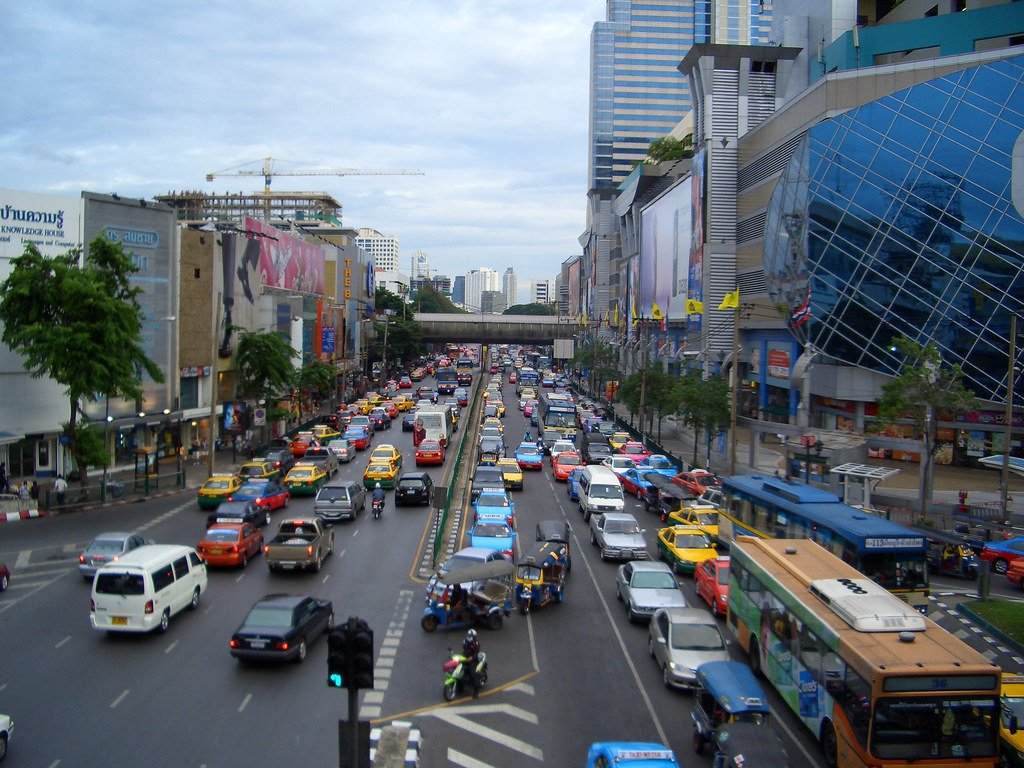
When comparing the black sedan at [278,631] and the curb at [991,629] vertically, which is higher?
the black sedan at [278,631]

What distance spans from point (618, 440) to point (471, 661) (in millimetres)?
39541

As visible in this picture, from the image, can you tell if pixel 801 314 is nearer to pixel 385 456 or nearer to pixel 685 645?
pixel 385 456

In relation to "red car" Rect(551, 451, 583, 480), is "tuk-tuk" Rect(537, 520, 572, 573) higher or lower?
higher

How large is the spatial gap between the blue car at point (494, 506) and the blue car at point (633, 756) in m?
16.4

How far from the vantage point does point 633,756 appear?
10.8 m

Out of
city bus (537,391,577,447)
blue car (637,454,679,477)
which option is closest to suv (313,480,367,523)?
blue car (637,454,679,477)

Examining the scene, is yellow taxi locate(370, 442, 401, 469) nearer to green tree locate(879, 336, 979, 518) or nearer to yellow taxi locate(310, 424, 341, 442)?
yellow taxi locate(310, 424, 341, 442)

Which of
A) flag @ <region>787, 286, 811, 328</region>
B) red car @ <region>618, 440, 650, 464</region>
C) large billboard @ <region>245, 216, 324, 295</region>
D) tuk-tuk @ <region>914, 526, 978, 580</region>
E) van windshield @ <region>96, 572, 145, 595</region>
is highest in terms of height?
large billboard @ <region>245, 216, 324, 295</region>

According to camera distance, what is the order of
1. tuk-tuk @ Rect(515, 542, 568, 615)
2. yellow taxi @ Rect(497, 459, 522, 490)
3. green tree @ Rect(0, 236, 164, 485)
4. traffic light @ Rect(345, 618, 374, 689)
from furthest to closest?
yellow taxi @ Rect(497, 459, 522, 490), green tree @ Rect(0, 236, 164, 485), tuk-tuk @ Rect(515, 542, 568, 615), traffic light @ Rect(345, 618, 374, 689)

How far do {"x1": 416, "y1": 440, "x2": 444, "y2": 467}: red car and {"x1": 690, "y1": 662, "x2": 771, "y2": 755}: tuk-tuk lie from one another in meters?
32.0

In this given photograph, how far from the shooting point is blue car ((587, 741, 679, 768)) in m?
10.7

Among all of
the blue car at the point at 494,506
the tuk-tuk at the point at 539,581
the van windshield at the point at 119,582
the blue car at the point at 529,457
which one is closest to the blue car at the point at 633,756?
the tuk-tuk at the point at 539,581

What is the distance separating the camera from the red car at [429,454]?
45.4 m

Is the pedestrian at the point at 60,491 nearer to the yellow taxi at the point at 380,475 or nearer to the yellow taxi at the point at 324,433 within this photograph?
the yellow taxi at the point at 380,475
